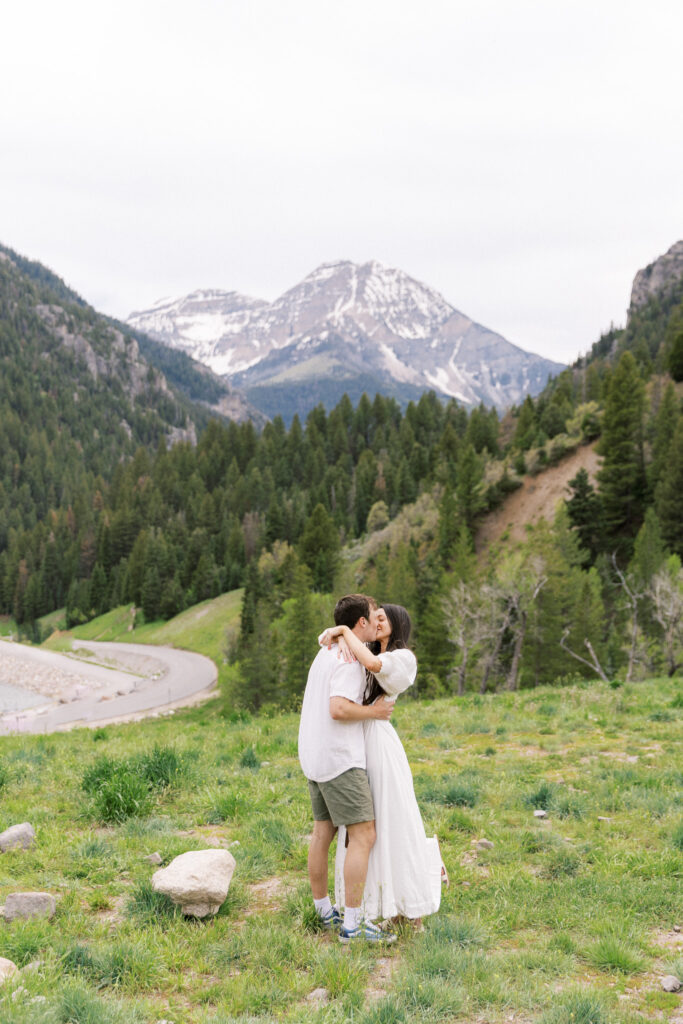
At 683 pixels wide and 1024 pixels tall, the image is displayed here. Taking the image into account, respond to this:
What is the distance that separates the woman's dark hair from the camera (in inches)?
220

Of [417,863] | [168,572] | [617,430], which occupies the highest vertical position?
[617,430]

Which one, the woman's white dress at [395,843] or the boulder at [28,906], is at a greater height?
the woman's white dress at [395,843]

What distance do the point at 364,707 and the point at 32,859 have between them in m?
4.40

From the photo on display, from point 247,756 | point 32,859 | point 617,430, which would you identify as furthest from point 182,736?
point 617,430

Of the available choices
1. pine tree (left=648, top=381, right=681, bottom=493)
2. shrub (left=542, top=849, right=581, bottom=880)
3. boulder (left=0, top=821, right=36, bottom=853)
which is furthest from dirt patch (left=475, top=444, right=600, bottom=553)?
boulder (left=0, top=821, right=36, bottom=853)

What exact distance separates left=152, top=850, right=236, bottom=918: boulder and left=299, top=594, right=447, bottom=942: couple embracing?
0.88 meters

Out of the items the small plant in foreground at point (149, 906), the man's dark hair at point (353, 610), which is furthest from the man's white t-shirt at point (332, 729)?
the small plant in foreground at point (149, 906)

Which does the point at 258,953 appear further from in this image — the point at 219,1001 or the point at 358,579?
the point at 358,579

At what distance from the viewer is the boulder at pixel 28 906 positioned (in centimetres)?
540

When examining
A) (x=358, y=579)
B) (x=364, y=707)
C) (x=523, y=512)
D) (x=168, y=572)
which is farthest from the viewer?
(x=168, y=572)

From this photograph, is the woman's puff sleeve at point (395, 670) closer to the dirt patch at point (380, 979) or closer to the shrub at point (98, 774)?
the dirt patch at point (380, 979)

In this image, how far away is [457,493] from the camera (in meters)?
83.6

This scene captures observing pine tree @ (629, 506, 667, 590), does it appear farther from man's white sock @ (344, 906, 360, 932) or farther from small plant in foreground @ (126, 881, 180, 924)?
small plant in foreground @ (126, 881, 180, 924)

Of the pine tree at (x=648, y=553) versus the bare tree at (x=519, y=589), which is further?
the pine tree at (x=648, y=553)
